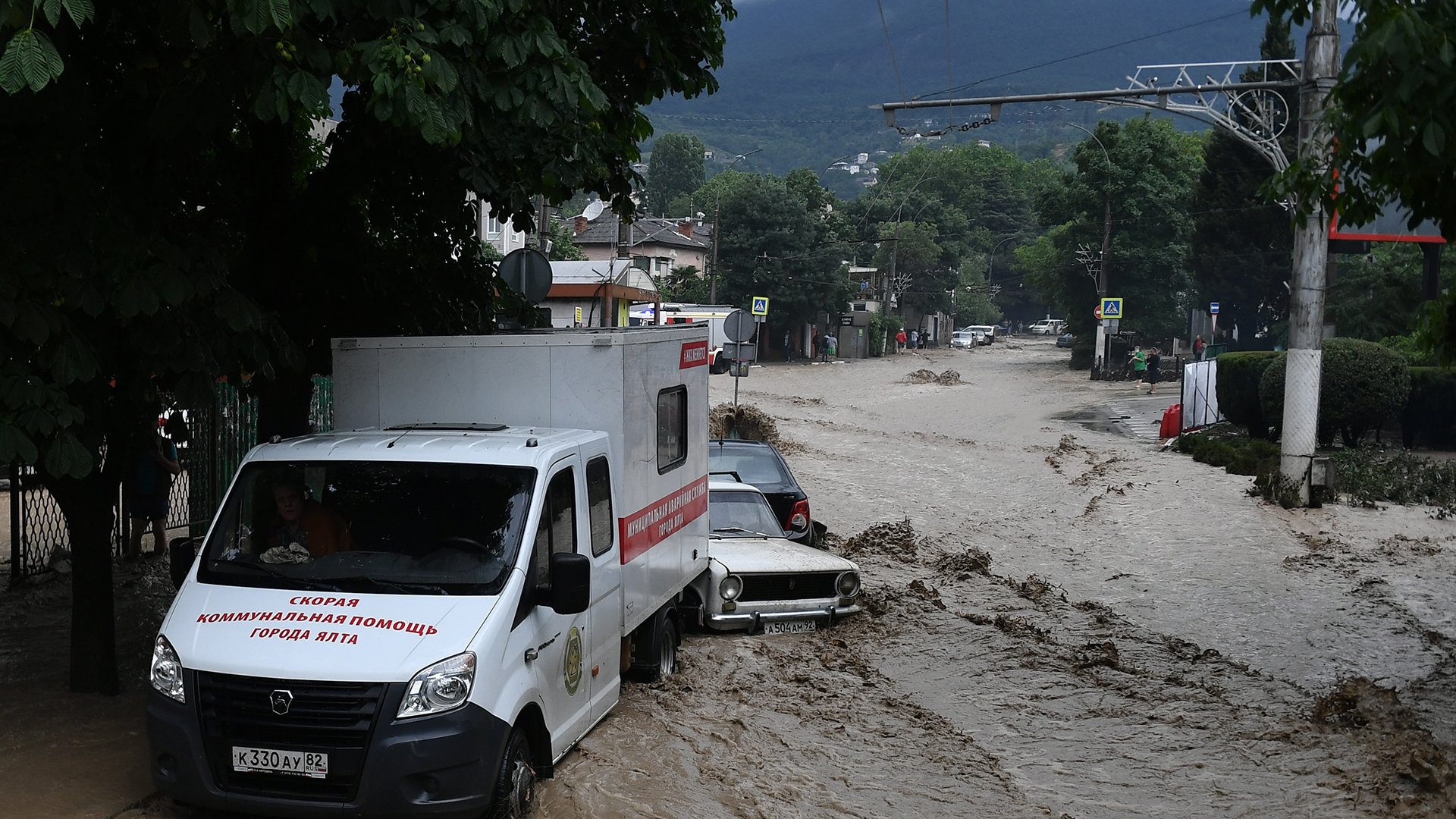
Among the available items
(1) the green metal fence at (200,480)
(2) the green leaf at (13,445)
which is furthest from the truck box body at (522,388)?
(1) the green metal fence at (200,480)

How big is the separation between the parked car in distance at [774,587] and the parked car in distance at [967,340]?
3606 inches

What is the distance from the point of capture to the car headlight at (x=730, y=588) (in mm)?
10641

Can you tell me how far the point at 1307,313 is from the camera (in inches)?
757

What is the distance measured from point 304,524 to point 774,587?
16.6 feet

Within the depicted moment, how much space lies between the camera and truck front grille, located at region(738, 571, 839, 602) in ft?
35.3

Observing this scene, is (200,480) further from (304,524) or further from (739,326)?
(739,326)

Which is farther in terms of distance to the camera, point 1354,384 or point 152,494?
point 1354,384

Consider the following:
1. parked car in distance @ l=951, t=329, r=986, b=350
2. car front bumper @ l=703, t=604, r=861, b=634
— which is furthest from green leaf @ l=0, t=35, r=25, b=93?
parked car in distance @ l=951, t=329, r=986, b=350

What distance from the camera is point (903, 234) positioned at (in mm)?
100500

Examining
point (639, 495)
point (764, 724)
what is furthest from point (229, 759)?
point (764, 724)

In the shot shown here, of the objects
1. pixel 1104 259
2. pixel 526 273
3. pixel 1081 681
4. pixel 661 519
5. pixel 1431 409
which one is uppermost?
pixel 1104 259

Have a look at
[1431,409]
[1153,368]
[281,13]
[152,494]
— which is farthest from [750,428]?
[1153,368]

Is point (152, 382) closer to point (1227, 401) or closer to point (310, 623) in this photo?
point (310, 623)

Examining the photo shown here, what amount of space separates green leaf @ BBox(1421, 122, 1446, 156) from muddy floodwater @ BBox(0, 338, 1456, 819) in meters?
3.50
